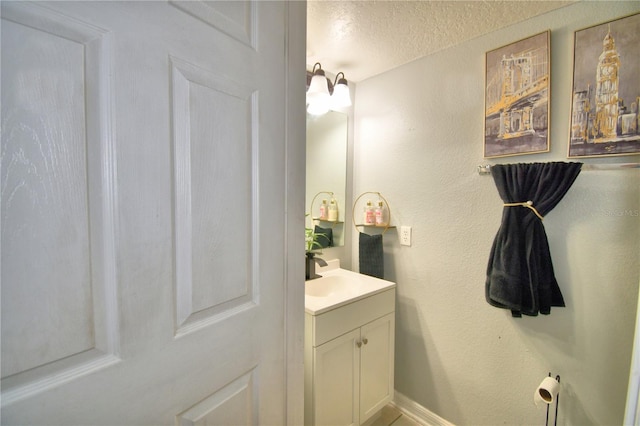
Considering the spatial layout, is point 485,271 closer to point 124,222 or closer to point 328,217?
point 328,217

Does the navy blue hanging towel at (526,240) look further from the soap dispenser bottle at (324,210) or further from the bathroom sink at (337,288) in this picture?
the soap dispenser bottle at (324,210)

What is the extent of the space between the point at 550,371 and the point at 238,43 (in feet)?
5.96

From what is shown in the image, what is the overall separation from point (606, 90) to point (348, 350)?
1.59m

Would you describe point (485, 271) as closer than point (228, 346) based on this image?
No

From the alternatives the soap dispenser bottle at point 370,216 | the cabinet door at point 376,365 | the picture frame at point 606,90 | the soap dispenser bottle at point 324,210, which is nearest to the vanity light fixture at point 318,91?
the soap dispenser bottle at point 324,210

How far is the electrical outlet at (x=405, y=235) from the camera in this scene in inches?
68.4

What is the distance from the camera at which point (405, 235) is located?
1754 millimetres

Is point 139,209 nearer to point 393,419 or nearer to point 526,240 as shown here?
point 526,240

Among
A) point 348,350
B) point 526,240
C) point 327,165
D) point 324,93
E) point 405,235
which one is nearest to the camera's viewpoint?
point 526,240

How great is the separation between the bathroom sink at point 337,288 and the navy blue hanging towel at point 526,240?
565mm

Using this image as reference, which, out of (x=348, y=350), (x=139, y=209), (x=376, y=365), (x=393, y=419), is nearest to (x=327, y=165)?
(x=348, y=350)

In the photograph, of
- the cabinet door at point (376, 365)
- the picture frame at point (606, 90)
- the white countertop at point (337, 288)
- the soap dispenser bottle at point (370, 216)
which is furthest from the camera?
the soap dispenser bottle at point (370, 216)

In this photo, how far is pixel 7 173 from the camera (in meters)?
0.35

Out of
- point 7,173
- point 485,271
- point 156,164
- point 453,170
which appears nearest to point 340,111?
point 453,170
